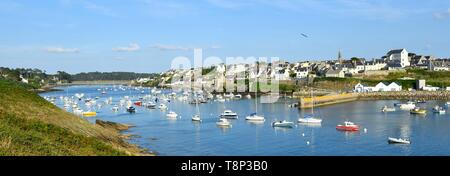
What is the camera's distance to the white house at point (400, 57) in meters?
93.7

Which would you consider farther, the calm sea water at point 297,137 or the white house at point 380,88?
the white house at point 380,88

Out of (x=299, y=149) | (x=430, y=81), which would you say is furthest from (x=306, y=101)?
(x=430, y=81)

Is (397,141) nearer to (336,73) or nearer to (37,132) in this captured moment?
(37,132)

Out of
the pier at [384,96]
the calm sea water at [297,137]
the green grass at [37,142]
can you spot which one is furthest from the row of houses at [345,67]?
the green grass at [37,142]

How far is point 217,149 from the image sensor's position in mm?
25797

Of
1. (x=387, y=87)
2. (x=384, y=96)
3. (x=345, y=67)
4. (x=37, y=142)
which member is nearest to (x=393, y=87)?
(x=387, y=87)

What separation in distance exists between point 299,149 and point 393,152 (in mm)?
Answer: 4629

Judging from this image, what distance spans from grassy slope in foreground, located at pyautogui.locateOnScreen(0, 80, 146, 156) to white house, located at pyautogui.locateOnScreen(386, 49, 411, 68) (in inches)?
3108

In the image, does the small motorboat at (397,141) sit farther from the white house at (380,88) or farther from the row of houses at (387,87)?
the white house at (380,88)

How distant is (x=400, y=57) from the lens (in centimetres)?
9381

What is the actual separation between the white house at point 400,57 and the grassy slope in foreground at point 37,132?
259ft

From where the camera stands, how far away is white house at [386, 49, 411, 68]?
3687 inches

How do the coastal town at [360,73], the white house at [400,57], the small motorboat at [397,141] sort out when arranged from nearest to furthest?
1. the small motorboat at [397,141]
2. the coastal town at [360,73]
3. the white house at [400,57]
